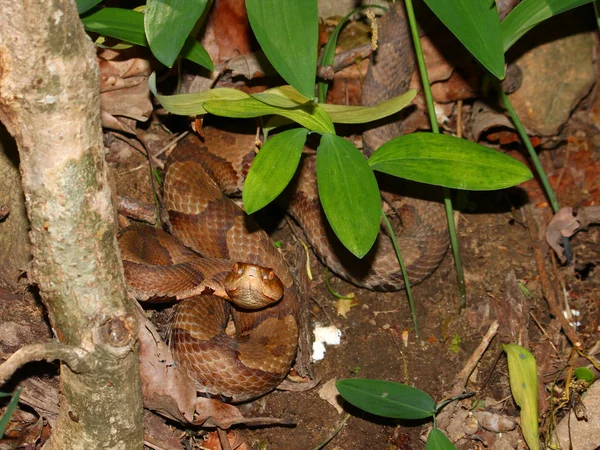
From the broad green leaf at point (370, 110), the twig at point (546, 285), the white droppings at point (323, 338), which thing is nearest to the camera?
the broad green leaf at point (370, 110)

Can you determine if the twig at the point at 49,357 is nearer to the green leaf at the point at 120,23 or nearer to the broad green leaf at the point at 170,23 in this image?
the broad green leaf at the point at 170,23

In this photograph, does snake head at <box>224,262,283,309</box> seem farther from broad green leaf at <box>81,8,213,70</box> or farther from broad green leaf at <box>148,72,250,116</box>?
broad green leaf at <box>81,8,213,70</box>

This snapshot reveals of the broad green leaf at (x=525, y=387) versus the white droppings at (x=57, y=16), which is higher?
the white droppings at (x=57, y=16)

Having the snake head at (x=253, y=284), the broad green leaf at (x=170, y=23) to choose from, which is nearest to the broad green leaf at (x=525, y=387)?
the snake head at (x=253, y=284)

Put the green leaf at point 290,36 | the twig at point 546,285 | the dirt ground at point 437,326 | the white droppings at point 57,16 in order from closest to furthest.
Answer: the white droppings at point 57,16 < the green leaf at point 290,36 < the dirt ground at point 437,326 < the twig at point 546,285

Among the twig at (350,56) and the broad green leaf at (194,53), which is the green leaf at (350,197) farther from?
the twig at (350,56)

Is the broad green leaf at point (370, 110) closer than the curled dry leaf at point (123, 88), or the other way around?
the broad green leaf at point (370, 110)

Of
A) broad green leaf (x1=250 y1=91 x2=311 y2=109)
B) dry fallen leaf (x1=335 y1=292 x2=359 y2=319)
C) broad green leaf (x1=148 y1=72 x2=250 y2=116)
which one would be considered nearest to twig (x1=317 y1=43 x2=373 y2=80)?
broad green leaf (x1=148 y1=72 x2=250 y2=116)

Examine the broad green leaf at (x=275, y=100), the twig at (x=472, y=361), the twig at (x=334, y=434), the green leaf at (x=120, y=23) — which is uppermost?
the green leaf at (x=120, y=23)
